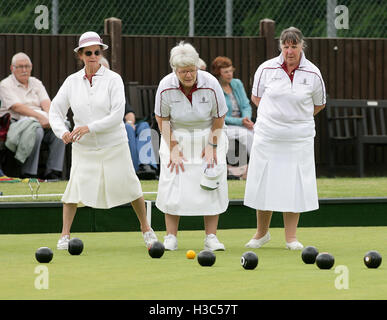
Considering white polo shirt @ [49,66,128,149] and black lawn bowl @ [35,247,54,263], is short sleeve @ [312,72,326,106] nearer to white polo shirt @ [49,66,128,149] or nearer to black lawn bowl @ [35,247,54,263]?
white polo shirt @ [49,66,128,149]

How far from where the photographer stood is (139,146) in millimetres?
11297

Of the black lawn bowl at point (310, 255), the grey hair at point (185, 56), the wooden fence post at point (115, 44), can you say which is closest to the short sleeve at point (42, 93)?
the wooden fence post at point (115, 44)

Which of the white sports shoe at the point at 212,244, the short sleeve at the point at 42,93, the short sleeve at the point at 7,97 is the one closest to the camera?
the white sports shoe at the point at 212,244

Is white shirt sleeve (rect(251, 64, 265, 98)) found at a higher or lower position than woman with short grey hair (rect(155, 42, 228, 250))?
higher

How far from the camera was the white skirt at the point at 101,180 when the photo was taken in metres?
7.47

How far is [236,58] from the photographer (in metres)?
12.7

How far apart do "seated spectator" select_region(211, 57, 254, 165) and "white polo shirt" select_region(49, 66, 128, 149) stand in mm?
4140

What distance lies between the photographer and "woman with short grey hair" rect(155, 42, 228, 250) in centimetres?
742

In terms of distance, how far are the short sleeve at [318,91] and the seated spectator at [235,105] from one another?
12.7 ft

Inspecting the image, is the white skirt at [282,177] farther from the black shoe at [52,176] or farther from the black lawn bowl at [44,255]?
the black shoe at [52,176]

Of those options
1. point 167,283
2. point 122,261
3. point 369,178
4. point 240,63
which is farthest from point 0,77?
point 167,283

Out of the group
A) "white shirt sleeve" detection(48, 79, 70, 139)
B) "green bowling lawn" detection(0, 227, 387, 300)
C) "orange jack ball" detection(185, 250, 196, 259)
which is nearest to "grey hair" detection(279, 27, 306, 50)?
"green bowling lawn" detection(0, 227, 387, 300)

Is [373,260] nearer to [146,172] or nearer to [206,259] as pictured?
[206,259]

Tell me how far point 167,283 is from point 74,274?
25.9 inches
